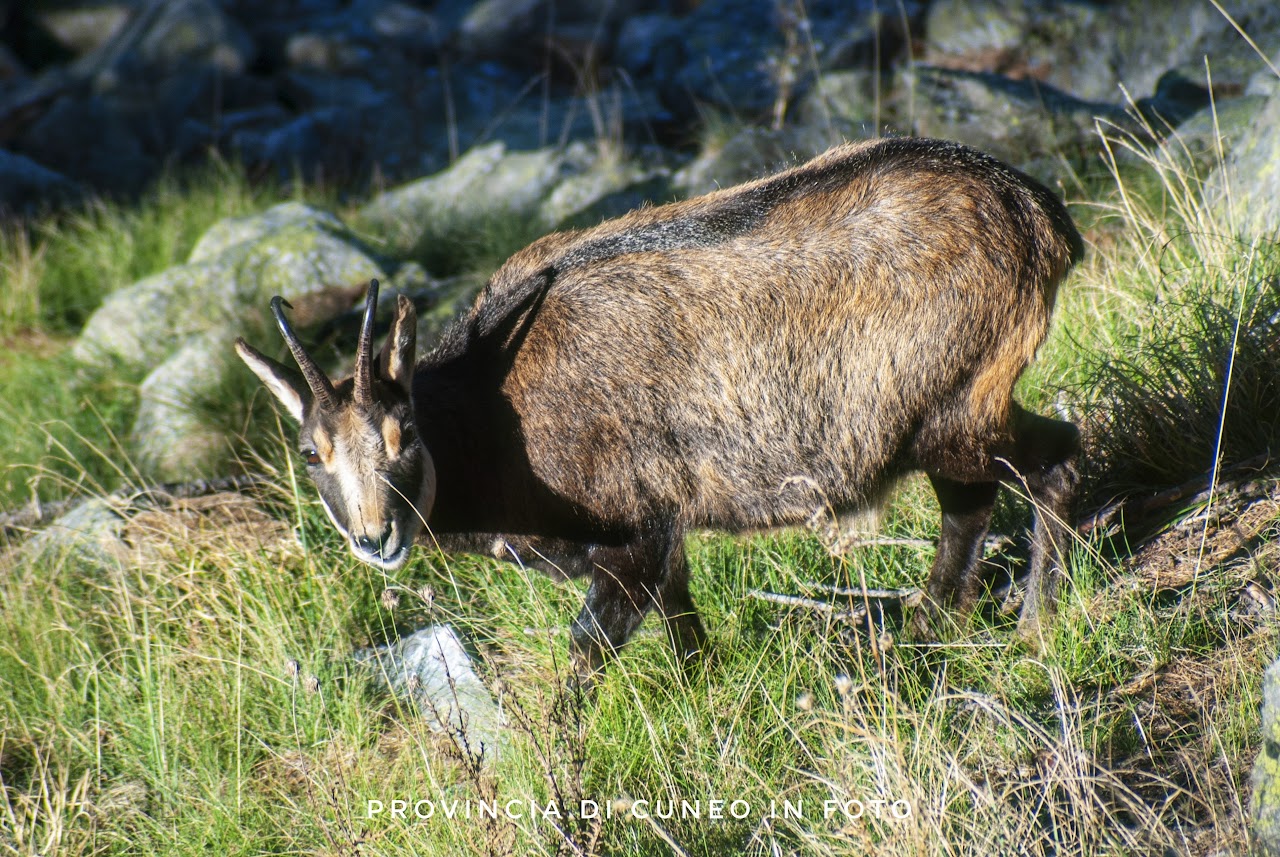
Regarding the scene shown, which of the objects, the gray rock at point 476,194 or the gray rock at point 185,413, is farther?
the gray rock at point 476,194

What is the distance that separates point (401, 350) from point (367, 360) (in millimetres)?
251

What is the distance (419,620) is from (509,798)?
1.53 m

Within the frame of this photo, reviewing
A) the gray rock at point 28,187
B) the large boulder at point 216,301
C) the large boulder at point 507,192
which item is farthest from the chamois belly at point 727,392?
the gray rock at point 28,187

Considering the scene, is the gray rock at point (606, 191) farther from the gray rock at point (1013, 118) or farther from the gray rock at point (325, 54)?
the gray rock at point (325, 54)

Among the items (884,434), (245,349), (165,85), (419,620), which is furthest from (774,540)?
(165,85)

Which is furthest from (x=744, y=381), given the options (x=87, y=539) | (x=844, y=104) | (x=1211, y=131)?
(x=844, y=104)

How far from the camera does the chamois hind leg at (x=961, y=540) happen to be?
4.39 metres

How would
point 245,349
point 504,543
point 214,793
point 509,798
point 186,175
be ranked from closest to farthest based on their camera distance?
1. point 509,798
2. point 214,793
3. point 245,349
4. point 504,543
5. point 186,175

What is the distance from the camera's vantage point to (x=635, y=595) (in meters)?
4.14

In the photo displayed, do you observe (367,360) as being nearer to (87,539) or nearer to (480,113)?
(87,539)

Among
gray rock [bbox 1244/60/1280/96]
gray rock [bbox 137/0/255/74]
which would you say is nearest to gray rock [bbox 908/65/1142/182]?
gray rock [bbox 1244/60/1280/96]

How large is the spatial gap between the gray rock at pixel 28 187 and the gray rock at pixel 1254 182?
910 cm

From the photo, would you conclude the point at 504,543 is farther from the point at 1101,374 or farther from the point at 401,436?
the point at 1101,374

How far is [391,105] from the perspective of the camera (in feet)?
41.8
